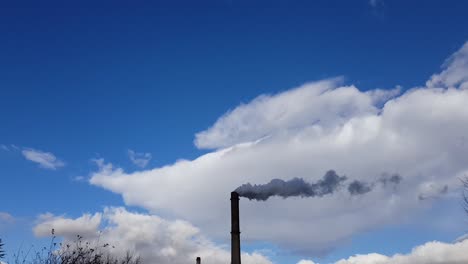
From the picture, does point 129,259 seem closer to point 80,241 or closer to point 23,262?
point 80,241

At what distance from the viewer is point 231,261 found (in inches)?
902

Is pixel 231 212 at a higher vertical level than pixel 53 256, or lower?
higher

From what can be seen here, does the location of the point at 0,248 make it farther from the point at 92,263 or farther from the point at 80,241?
the point at 92,263

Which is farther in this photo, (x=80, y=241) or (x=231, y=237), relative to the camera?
(x=231, y=237)

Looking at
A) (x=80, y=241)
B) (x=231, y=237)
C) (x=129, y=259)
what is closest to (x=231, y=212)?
(x=231, y=237)

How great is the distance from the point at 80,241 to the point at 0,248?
7210mm

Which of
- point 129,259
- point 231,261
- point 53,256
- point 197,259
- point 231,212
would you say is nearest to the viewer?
point 53,256

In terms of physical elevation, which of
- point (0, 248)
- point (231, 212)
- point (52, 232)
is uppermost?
point (231, 212)

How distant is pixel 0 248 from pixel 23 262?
19.7 ft

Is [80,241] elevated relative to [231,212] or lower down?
lower down

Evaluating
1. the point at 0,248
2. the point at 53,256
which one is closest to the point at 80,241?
the point at 53,256

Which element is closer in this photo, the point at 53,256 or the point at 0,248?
the point at 0,248

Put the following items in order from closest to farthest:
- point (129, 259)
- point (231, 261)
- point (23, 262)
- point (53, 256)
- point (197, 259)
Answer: point (23, 262) → point (53, 256) → point (231, 261) → point (129, 259) → point (197, 259)

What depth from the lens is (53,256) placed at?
1850 centimetres
